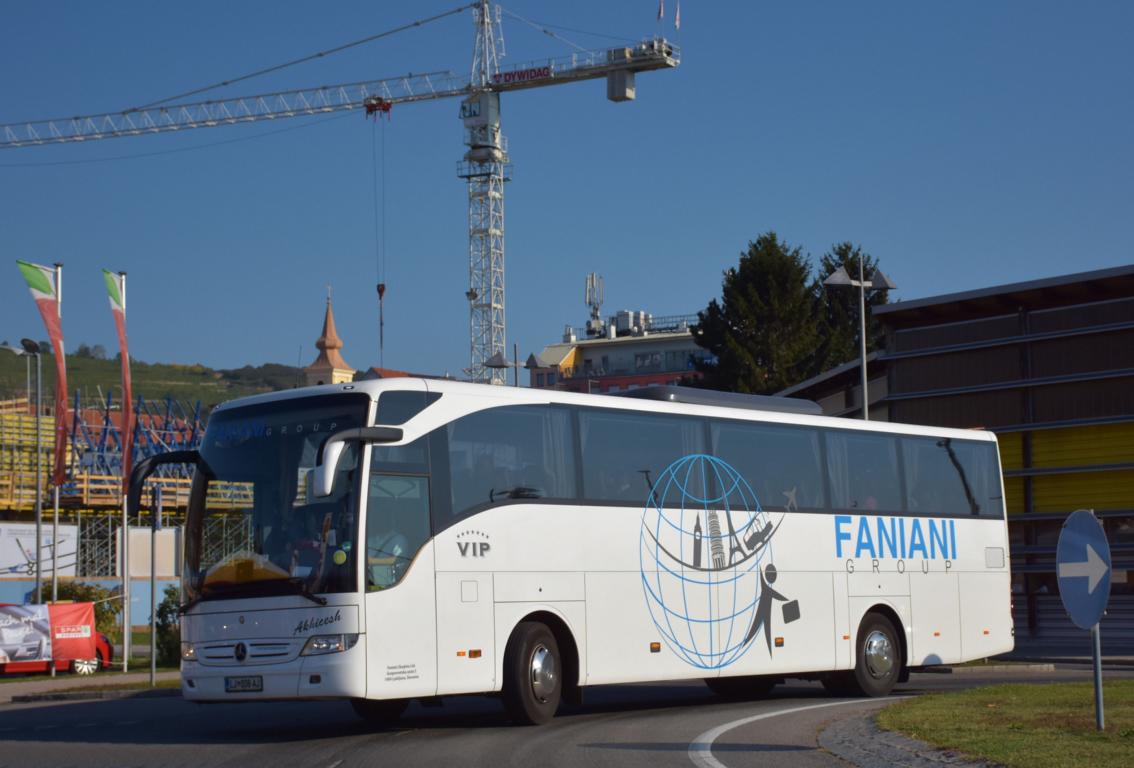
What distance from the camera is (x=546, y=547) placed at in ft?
52.5

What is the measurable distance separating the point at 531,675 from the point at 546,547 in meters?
1.35

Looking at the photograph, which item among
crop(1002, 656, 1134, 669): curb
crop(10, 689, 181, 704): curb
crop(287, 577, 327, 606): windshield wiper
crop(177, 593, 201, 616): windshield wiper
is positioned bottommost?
crop(1002, 656, 1134, 669): curb

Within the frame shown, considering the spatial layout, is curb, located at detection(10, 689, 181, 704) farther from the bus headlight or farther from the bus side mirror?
the bus side mirror

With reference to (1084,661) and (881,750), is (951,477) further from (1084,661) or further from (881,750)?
(1084,661)

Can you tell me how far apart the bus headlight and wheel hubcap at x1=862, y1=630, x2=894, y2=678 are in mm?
8950

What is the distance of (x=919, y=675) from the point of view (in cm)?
2692

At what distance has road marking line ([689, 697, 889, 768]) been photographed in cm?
1202

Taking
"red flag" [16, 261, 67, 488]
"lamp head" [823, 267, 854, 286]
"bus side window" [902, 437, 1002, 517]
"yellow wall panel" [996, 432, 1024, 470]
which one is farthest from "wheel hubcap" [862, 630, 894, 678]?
"red flag" [16, 261, 67, 488]

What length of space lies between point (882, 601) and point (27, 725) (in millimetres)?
11152

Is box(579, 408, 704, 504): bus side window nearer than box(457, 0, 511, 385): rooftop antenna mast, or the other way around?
box(579, 408, 704, 504): bus side window

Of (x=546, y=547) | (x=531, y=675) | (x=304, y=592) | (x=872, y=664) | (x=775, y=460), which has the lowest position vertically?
(x=872, y=664)

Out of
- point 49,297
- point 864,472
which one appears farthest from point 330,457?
point 49,297

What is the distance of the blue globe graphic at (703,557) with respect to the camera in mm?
17516

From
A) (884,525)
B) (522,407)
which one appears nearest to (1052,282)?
(884,525)
